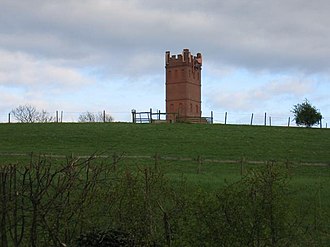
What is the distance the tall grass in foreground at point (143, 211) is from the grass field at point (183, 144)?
16345 mm

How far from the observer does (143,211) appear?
23.6ft

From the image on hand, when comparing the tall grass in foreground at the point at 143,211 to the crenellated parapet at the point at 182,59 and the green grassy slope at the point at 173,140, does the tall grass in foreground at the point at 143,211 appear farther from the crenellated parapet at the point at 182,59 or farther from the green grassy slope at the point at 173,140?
the crenellated parapet at the point at 182,59

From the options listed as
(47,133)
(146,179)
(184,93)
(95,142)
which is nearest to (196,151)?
(95,142)

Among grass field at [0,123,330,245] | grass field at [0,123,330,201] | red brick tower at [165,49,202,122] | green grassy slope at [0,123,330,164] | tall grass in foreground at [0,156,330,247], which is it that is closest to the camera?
tall grass in foreground at [0,156,330,247]

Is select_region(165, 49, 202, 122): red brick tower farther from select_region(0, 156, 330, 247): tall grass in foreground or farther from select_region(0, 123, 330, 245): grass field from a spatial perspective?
select_region(0, 156, 330, 247): tall grass in foreground

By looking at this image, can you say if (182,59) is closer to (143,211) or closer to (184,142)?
(184,142)

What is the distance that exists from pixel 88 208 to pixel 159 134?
3512 centimetres

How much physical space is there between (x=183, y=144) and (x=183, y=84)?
4532 centimetres

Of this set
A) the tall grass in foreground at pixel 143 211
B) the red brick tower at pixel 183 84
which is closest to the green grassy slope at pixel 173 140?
the tall grass in foreground at pixel 143 211

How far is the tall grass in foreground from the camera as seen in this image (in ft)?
21.1

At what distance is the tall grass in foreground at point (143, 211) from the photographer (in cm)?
644

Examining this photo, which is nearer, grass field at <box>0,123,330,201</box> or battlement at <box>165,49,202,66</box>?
grass field at <box>0,123,330,201</box>

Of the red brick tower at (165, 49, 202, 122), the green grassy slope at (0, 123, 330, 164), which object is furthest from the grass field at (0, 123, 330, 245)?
the red brick tower at (165, 49, 202, 122)

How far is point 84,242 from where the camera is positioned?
723 centimetres
